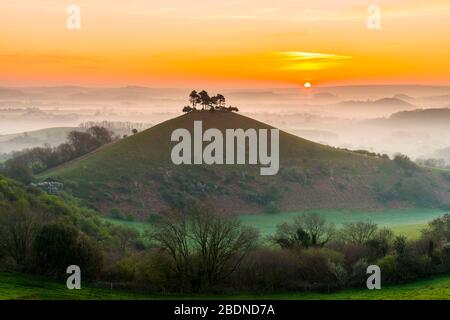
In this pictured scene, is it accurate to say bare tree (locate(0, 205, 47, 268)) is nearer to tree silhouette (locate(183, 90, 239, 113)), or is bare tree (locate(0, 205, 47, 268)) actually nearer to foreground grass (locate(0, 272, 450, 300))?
foreground grass (locate(0, 272, 450, 300))

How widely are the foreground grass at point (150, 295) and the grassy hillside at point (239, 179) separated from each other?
6199cm

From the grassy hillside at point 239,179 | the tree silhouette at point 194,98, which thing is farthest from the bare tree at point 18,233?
the tree silhouette at point 194,98

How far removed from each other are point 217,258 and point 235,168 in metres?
80.0

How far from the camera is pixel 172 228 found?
5766 centimetres

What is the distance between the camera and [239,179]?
130875 mm

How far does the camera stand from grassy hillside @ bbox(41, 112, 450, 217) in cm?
11775

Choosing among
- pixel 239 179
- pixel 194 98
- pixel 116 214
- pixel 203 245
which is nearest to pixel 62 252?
pixel 203 245

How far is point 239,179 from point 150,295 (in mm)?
83945

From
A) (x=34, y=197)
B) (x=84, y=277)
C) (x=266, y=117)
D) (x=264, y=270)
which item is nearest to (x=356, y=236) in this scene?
(x=264, y=270)

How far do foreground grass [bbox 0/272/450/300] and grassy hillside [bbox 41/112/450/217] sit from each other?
2441 inches

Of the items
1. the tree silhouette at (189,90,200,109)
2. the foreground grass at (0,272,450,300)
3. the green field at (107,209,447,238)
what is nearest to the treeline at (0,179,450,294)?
the foreground grass at (0,272,450,300)

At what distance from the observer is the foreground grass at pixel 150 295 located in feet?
143

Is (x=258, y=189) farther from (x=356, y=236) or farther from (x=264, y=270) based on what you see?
(x=264, y=270)

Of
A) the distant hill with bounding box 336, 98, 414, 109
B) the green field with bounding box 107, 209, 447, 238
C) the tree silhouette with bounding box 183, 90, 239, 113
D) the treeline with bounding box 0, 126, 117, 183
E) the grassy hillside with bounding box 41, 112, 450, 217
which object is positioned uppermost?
the distant hill with bounding box 336, 98, 414, 109
